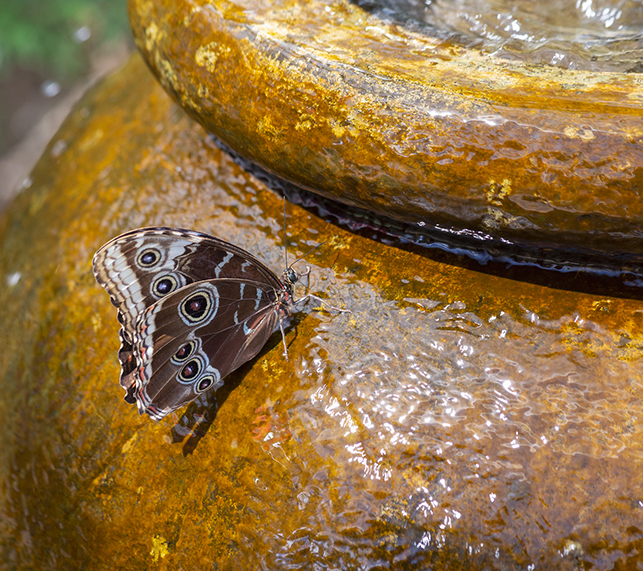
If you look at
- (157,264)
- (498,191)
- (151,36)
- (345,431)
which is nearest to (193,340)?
(157,264)

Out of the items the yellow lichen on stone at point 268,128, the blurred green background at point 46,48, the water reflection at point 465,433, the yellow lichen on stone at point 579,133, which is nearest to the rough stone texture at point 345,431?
the water reflection at point 465,433

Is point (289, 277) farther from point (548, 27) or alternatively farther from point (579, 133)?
point (548, 27)

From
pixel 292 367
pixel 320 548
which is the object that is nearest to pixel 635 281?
pixel 292 367

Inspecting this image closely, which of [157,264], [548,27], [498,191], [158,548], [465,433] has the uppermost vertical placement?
[548,27]

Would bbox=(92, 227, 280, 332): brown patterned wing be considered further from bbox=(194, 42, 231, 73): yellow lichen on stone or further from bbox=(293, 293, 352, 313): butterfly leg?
bbox=(194, 42, 231, 73): yellow lichen on stone

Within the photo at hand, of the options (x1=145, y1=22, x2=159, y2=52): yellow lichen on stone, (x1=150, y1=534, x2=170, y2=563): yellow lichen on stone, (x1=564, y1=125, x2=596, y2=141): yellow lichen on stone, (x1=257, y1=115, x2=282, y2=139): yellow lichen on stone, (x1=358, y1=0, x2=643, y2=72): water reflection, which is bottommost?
(x1=150, y1=534, x2=170, y2=563): yellow lichen on stone

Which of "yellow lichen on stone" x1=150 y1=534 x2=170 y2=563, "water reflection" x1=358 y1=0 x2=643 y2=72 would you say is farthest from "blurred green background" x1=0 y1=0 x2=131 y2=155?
"yellow lichen on stone" x1=150 y1=534 x2=170 y2=563

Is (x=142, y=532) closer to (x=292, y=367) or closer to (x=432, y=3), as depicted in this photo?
(x=292, y=367)

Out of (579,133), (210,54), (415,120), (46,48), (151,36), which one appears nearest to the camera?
(579,133)
